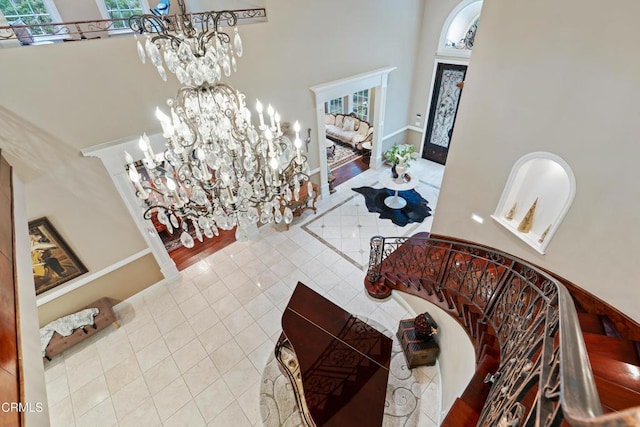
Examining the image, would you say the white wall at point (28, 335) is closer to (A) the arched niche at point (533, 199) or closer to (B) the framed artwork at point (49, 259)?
(B) the framed artwork at point (49, 259)

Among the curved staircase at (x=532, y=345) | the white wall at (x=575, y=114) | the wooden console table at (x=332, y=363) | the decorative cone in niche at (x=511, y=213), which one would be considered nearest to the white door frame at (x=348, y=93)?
the white wall at (x=575, y=114)

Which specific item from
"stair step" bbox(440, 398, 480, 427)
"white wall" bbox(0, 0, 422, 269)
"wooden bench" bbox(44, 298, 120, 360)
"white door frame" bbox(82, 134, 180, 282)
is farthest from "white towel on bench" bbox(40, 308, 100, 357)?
"stair step" bbox(440, 398, 480, 427)

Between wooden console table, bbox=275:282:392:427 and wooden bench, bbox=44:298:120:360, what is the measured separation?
307cm

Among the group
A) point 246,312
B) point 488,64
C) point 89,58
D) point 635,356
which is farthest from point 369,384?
point 89,58

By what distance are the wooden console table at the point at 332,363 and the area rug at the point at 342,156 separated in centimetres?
597

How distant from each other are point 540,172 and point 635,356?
2466 mm

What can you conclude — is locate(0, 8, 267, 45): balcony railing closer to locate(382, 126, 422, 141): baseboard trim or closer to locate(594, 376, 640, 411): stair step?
locate(594, 376, 640, 411): stair step

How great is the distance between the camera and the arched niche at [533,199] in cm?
375

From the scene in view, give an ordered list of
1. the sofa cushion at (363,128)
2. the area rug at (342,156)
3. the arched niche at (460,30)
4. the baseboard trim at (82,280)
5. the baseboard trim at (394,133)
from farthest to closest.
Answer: the sofa cushion at (363,128) → the area rug at (342,156) → the baseboard trim at (394,133) → the arched niche at (460,30) → the baseboard trim at (82,280)

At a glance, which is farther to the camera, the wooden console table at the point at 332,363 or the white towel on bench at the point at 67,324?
the white towel on bench at the point at 67,324

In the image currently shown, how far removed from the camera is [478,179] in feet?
13.7

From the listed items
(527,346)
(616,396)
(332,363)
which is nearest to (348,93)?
(332,363)

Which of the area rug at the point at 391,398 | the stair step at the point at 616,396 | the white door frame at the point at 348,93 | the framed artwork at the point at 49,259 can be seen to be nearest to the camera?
the stair step at the point at 616,396

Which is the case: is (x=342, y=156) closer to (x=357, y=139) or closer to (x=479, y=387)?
(x=357, y=139)
